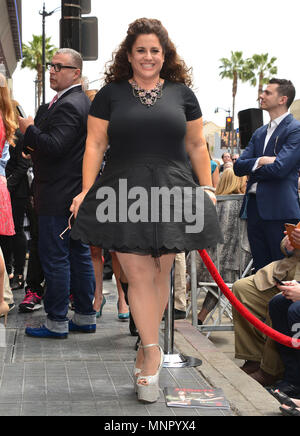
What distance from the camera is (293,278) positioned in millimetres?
4906

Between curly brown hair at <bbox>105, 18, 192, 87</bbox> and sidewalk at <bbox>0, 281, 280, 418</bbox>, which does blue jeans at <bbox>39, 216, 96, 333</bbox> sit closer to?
sidewalk at <bbox>0, 281, 280, 418</bbox>

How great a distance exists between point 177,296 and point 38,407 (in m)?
3.05

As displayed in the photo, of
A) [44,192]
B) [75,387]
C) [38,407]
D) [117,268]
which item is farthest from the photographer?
[117,268]

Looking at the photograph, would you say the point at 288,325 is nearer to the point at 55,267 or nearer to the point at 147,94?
the point at 55,267

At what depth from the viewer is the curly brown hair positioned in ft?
12.5

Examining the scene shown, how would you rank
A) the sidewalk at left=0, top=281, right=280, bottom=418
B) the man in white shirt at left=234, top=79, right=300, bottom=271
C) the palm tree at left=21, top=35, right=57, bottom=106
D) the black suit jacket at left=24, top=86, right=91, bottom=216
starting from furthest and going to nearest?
1. the palm tree at left=21, top=35, right=57, bottom=106
2. the man in white shirt at left=234, top=79, right=300, bottom=271
3. the black suit jacket at left=24, top=86, right=91, bottom=216
4. the sidewalk at left=0, top=281, right=280, bottom=418

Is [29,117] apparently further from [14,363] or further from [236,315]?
[236,315]

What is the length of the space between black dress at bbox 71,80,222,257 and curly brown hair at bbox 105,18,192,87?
175 millimetres

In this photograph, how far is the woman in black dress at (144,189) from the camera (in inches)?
142

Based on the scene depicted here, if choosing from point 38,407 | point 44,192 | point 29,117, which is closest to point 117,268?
point 44,192

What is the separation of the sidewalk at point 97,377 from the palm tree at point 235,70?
69.4m

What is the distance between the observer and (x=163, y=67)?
401 centimetres

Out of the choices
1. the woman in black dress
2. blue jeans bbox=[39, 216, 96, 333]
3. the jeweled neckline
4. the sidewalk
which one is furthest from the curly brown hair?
the sidewalk
